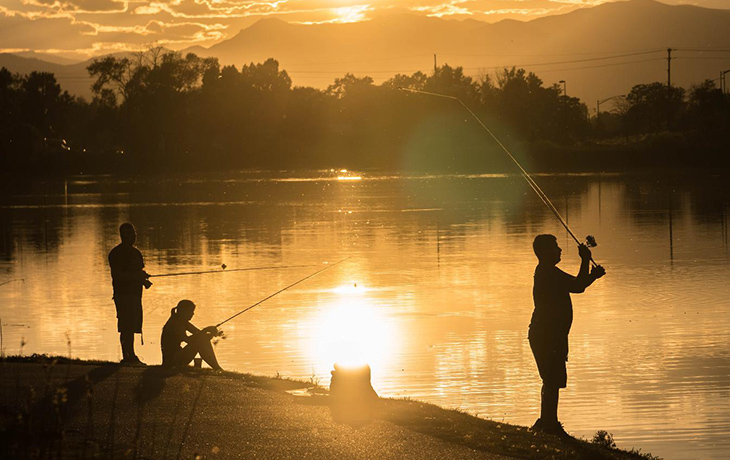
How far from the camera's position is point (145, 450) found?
874 cm

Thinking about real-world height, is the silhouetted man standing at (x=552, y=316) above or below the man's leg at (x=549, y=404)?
above

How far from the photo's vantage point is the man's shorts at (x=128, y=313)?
1375cm

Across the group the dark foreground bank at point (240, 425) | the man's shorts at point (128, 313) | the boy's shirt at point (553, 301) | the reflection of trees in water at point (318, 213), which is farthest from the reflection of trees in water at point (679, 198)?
the dark foreground bank at point (240, 425)

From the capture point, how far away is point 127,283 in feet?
44.9

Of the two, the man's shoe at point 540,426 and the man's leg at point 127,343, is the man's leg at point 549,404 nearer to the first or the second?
the man's shoe at point 540,426

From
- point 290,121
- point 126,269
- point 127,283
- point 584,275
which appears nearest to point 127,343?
point 127,283

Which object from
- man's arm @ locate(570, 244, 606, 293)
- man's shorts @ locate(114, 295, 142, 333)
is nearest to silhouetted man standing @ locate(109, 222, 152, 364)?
man's shorts @ locate(114, 295, 142, 333)

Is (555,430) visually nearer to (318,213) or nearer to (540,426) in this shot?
(540,426)

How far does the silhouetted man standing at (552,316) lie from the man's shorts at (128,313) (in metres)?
5.33

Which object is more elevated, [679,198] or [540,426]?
[679,198]

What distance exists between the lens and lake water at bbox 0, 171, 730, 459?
1314 cm

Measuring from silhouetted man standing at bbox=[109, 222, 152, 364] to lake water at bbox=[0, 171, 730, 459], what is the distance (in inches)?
65.0

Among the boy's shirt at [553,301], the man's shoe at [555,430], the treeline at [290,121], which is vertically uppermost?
the treeline at [290,121]

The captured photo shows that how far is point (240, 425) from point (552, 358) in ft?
9.28
